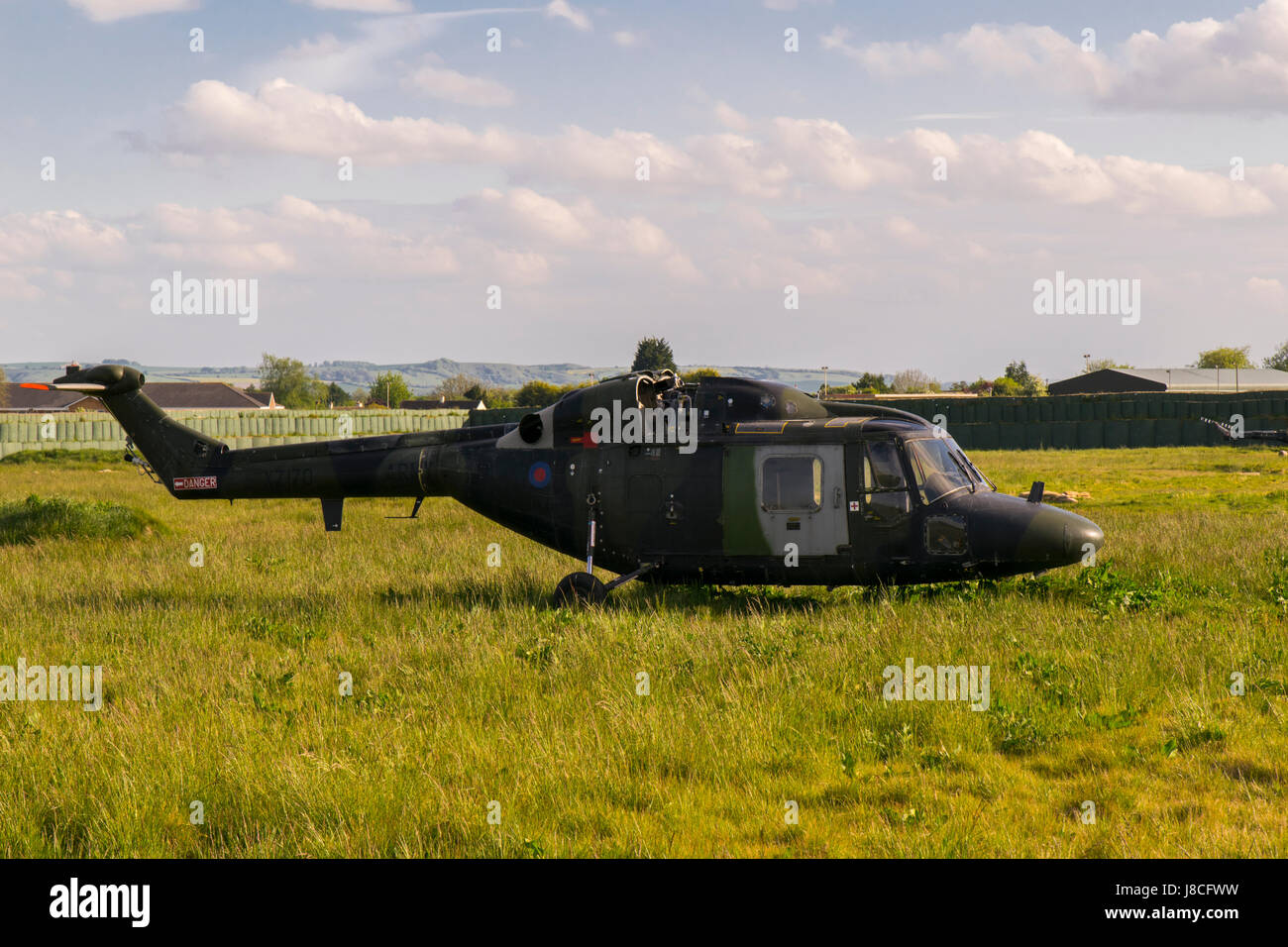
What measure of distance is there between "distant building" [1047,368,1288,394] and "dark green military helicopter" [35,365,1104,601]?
370ft

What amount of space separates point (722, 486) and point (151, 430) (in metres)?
8.86

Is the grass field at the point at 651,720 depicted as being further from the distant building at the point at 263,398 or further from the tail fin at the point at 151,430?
the distant building at the point at 263,398

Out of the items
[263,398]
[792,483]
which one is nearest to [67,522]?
[792,483]

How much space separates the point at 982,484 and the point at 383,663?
7.40 m

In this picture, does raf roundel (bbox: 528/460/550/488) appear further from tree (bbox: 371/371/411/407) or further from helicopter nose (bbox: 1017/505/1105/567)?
tree (bbox: 371/371/411/407)

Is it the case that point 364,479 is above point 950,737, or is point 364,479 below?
above

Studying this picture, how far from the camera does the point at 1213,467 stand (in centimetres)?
3588

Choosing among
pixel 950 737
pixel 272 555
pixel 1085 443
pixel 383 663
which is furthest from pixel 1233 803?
pixel 1085 443

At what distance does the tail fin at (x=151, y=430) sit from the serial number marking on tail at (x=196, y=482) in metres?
0.07

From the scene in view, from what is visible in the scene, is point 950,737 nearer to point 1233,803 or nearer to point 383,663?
point 1233,803

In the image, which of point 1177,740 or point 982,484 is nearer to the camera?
point 1177,740

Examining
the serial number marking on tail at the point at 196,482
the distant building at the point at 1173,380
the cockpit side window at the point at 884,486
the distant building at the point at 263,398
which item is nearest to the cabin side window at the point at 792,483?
the cockpit side window at the point at 884,486

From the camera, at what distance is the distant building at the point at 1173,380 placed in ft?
377
